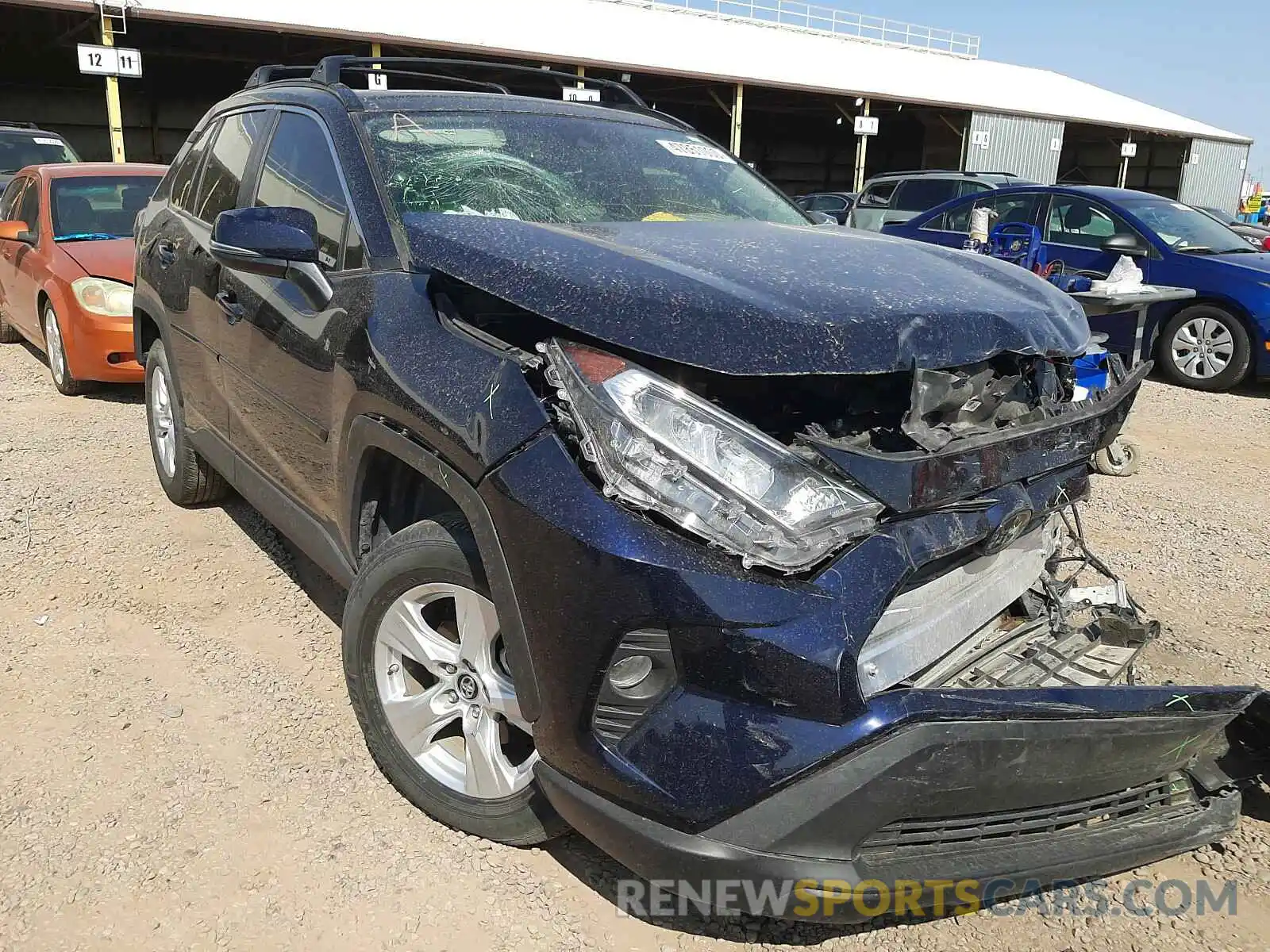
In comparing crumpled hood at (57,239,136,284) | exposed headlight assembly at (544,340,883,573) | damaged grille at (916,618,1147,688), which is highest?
exposed headlight assembly at (544,340,883,573)

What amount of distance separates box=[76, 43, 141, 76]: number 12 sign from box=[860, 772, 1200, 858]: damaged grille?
14.7m

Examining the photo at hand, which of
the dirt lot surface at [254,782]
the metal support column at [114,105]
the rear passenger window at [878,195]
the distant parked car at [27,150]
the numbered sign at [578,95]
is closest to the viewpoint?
the dirt lot surface at [254,782]

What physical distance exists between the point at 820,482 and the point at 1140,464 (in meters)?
4.74

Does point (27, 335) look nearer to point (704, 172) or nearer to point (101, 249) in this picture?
point (101, 249)

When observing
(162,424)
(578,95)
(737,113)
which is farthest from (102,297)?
(737,113)

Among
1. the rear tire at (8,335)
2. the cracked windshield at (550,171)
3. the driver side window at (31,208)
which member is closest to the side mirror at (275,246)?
the cracked windshield at (550,171)

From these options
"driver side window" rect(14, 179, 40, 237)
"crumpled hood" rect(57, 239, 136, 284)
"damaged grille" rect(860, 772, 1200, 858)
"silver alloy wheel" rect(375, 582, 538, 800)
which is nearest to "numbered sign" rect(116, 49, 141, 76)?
"driver side window" rect(14, 179, 40, 237)

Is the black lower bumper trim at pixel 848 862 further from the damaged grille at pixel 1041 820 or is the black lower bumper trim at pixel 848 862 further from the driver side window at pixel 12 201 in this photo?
the driver side window at pixel 12 201

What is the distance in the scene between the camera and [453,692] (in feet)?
7.46

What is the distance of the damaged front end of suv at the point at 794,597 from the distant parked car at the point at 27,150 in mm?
11497

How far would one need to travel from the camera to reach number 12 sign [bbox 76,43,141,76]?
12977mm

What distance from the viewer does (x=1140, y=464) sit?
572 cm

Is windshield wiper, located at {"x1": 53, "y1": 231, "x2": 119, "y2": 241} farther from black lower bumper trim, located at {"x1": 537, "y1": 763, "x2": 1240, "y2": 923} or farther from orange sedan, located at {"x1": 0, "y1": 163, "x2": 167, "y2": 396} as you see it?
black lower bumper trim, located at {"x1": 537, "y1": 763, "x2": 1240, "y2": 923}

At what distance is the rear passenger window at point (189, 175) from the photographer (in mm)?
4078
